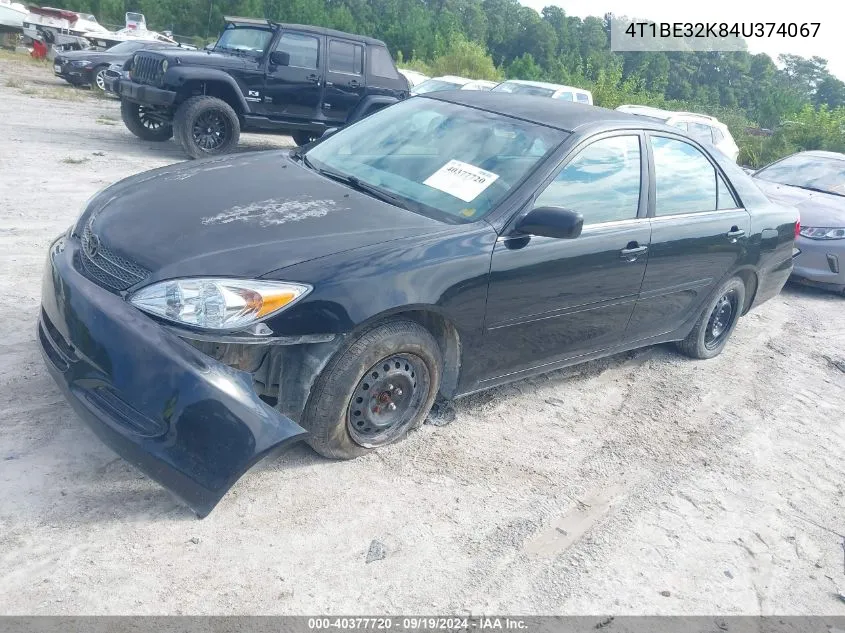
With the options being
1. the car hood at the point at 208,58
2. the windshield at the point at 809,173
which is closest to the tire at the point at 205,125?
the car hood at the point at 208,58

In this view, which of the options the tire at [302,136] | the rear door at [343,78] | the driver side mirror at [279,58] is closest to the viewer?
the driver side mirror at [279,58]

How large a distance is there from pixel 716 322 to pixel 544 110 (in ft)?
7.38

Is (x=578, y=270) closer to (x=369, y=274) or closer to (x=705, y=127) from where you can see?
(x=369, y=274)

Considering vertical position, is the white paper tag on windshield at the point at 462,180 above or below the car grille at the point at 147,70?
above

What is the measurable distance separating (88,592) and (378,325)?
59.2 inches

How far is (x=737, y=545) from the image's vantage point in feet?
11.5

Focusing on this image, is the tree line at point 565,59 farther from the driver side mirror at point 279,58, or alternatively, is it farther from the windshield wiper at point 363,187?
the windshield wiper at point 363,187

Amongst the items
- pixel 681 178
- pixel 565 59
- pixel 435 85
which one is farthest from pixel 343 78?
pixel 565 59

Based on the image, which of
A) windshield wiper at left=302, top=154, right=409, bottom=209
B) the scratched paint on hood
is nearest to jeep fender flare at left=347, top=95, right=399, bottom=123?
windshield wiper at left=302, top=154, right=409, bottom=209

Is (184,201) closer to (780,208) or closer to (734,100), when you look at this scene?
(780,208)

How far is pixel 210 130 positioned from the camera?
34.8ft

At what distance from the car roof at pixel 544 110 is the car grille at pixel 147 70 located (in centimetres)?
655

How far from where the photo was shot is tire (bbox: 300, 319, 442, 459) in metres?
3.33

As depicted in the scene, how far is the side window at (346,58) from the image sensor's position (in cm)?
1154
